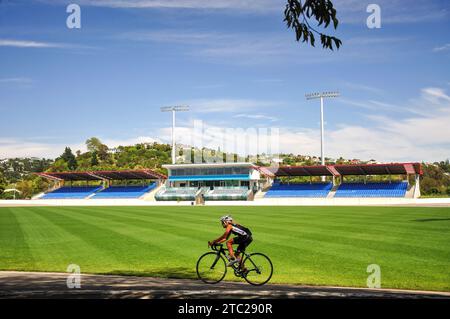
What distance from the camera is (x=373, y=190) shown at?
75.2 meters

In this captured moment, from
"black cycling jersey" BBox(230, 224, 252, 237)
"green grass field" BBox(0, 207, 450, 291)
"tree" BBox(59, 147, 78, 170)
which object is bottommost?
"green grass field" BBox(0, 207, 450, 291)

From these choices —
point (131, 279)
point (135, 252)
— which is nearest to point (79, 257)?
point (135, 252)

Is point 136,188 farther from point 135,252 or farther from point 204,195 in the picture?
point 135,252

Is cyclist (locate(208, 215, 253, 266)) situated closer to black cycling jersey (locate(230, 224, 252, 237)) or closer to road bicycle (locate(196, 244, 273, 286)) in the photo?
black cycling jersey (locate(230, 224, 252, 237))

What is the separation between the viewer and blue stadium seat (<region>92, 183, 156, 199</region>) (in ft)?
299

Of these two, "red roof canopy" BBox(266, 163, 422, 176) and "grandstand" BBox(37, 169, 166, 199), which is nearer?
"red roof canopy" BBox(266, 163, 422, 176)

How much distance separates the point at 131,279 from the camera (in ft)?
42.8

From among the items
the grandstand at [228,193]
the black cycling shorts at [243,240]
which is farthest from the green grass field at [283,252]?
the grandstand at [228,193]

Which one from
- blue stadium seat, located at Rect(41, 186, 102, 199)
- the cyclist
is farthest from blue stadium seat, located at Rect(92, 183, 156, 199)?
the cyclist

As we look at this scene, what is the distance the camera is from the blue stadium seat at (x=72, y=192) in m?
95.1

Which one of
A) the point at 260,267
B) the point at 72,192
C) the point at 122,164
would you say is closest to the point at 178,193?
the point at 72,192

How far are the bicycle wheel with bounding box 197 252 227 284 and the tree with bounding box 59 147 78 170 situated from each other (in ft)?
536

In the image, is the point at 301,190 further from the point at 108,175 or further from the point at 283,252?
the point at 283,252
